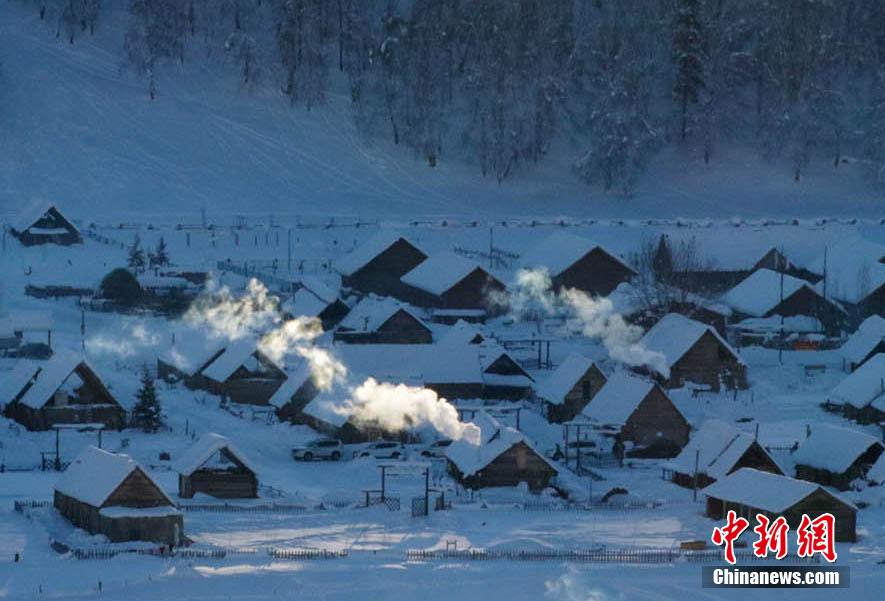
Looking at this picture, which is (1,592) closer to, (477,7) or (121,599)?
(121,599)

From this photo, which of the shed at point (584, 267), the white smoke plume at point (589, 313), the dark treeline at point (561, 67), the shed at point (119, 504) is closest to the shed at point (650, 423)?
the white smoke plume at point (589, 313)

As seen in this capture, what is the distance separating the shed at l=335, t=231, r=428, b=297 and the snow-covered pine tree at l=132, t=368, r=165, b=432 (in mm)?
21050

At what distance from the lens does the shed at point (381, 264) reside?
7100 cm

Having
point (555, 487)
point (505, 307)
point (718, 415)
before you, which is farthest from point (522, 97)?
point (555, 487)

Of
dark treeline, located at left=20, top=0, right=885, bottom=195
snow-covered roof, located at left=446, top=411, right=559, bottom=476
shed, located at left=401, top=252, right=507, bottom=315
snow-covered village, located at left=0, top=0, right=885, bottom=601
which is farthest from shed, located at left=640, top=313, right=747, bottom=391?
dark treeline, located at left=20, top=0, right=885, bottom=195

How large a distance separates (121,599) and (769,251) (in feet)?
146

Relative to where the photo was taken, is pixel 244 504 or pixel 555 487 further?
pixel 555 487

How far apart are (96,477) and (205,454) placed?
12.5ft

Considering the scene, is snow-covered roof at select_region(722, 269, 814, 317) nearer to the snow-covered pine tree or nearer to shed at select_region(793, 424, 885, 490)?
shed at select_region(793, 424, 885, 490)

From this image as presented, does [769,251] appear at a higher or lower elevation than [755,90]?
lower

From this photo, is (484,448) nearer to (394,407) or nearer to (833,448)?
(394,407)

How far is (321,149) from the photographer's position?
91.9 m

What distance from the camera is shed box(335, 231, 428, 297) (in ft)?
233

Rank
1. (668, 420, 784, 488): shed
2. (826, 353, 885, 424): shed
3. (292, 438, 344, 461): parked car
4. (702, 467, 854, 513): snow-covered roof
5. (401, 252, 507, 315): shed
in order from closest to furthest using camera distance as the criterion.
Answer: (702, 467, 854, 513): snow-covered roof → (668, 420, 784, 488): shed → (292, 438, 344, 461): parked car → (826, 353, 885, 424): shed → (401, 252, 507, 315): shed
